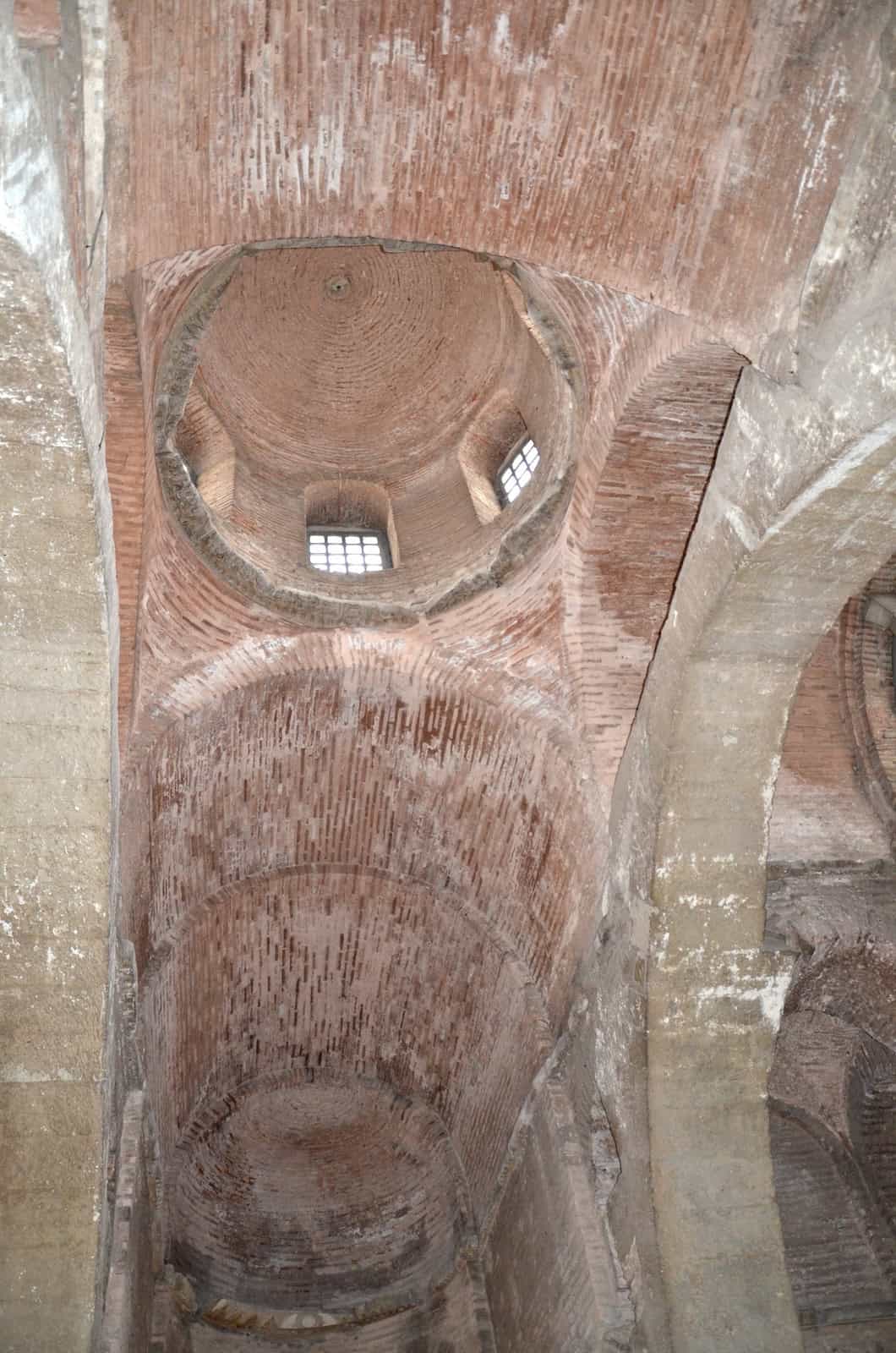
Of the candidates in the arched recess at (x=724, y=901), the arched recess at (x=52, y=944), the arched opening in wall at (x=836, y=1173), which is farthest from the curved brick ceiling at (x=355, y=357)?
the arched opening in wall at (x=836, y=1173)

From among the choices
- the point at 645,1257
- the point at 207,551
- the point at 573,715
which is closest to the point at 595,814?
the point at 573,715

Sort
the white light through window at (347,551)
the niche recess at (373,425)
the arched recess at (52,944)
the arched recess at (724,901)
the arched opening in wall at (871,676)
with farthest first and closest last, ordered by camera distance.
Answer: the white light through window at (347,551)
the arched opening in wall at (871,676)
the niche recess at (373,425)
the arched recess at (724,901)
the arched recess at (52,944)

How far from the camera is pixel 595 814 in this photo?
21.2 feet

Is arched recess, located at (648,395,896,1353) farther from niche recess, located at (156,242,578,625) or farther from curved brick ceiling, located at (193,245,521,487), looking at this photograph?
curved brick ceiling, located at (193,245,521,487)

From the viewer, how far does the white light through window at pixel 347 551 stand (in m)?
8.27

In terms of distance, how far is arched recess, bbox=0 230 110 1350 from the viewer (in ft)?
13.8

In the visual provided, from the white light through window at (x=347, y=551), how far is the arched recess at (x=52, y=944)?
384 cm

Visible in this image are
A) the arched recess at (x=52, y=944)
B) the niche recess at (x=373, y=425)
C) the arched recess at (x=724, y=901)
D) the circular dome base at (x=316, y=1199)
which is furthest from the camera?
the circular dome base at (x=316, y=1199)

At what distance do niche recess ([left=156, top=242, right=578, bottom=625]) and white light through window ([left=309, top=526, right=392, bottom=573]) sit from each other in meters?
0.11

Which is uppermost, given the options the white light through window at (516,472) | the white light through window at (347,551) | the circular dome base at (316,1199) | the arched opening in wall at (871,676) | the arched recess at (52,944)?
the white light through window at (516,472)

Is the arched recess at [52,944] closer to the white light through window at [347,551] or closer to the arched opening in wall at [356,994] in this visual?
the arched opening in wall at [356,994]

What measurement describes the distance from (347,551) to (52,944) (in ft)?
14.6

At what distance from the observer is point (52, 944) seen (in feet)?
14.9

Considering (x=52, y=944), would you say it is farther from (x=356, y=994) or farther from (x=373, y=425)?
(x=373, y=425)
